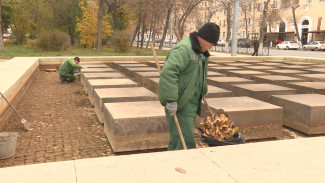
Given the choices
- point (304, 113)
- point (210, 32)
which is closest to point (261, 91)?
point (304, 113)

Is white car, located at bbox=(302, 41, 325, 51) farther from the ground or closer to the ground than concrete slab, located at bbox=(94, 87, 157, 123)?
farther from the ground

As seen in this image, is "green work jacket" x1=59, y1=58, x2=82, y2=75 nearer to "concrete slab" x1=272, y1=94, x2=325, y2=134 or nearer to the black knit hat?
"concrete slab" x1=272, y1=94, x2=325, y2=134

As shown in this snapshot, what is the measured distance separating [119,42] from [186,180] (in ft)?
78.5

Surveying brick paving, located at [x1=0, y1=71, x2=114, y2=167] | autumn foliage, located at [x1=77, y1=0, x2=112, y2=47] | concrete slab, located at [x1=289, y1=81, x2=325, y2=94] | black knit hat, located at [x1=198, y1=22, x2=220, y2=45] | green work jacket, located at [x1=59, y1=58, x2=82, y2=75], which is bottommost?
brick paving, located at [x1=0, y1=71, x2=114, y2=167]

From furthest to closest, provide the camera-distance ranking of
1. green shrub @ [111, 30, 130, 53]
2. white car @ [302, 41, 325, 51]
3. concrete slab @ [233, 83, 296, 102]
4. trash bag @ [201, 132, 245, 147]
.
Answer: white car @ [302, 41, 325, 51]
green shrub @ [111, 30, 130, 53]
concrete slab @ [233, 83, 296, 102]
trash bag @ [201, 132, 245, 147]

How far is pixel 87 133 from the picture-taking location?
591 centimetres

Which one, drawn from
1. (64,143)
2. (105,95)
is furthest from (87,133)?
(105,95)

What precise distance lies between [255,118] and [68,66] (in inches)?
295

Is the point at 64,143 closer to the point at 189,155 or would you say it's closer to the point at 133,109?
the point at 133,109

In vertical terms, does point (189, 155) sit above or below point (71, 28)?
below

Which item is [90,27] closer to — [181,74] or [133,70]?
[133,70]

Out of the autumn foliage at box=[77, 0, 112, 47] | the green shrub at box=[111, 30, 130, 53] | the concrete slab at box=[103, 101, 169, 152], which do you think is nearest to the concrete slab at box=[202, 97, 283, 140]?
the concrete slab at box=[103, 101, 169, 152]

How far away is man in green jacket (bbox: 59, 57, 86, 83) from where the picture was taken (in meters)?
10.9

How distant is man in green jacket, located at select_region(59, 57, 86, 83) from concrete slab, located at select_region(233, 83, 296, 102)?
5.57m
